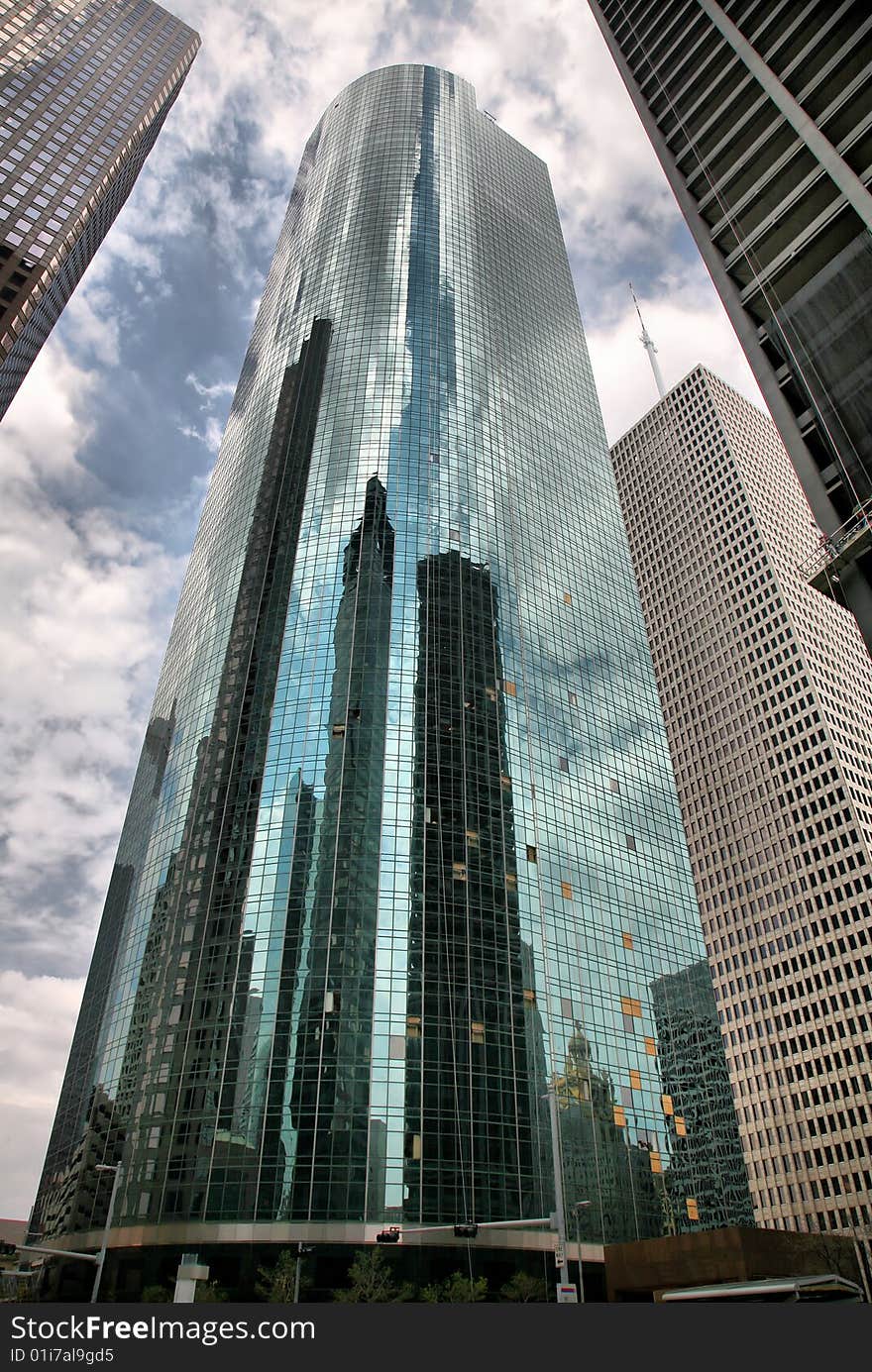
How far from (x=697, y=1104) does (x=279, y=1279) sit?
43.9m

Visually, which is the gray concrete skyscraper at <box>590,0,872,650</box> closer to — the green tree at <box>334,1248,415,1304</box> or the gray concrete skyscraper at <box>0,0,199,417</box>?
the green tree at <box>334,1248,415,1304</box>

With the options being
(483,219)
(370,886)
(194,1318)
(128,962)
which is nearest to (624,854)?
(370,886)

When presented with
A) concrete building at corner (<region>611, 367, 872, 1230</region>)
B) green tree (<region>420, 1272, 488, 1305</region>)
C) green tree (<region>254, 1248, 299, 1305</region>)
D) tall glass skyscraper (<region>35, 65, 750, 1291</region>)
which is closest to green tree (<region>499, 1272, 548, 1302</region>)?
green tree (<region>420, 1272, 488, 1305</region>)

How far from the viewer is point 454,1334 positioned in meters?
11.8

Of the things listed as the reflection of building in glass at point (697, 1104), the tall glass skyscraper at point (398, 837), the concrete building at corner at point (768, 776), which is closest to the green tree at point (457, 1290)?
the tall glass skyscraper at point (398, 837)

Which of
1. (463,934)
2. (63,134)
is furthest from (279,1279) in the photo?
(63,134)

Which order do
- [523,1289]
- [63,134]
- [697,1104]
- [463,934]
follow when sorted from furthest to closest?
[63,134] < [697,1104] < [463,934] < [523,1289]

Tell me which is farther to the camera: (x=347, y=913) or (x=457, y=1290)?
(x=347, y=913)

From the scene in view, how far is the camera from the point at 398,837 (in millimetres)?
75125

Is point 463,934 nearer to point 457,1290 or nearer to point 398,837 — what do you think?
point 398,837

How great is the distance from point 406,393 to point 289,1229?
85.3 meters

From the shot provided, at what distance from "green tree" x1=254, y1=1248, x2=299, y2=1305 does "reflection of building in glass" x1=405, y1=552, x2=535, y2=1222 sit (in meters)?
9.39

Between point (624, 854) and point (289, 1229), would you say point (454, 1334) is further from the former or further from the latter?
point (624, 854)

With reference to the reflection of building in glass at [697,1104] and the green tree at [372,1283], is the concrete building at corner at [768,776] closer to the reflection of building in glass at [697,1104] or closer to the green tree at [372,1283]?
the reflection of building in glass at [697,1104]
